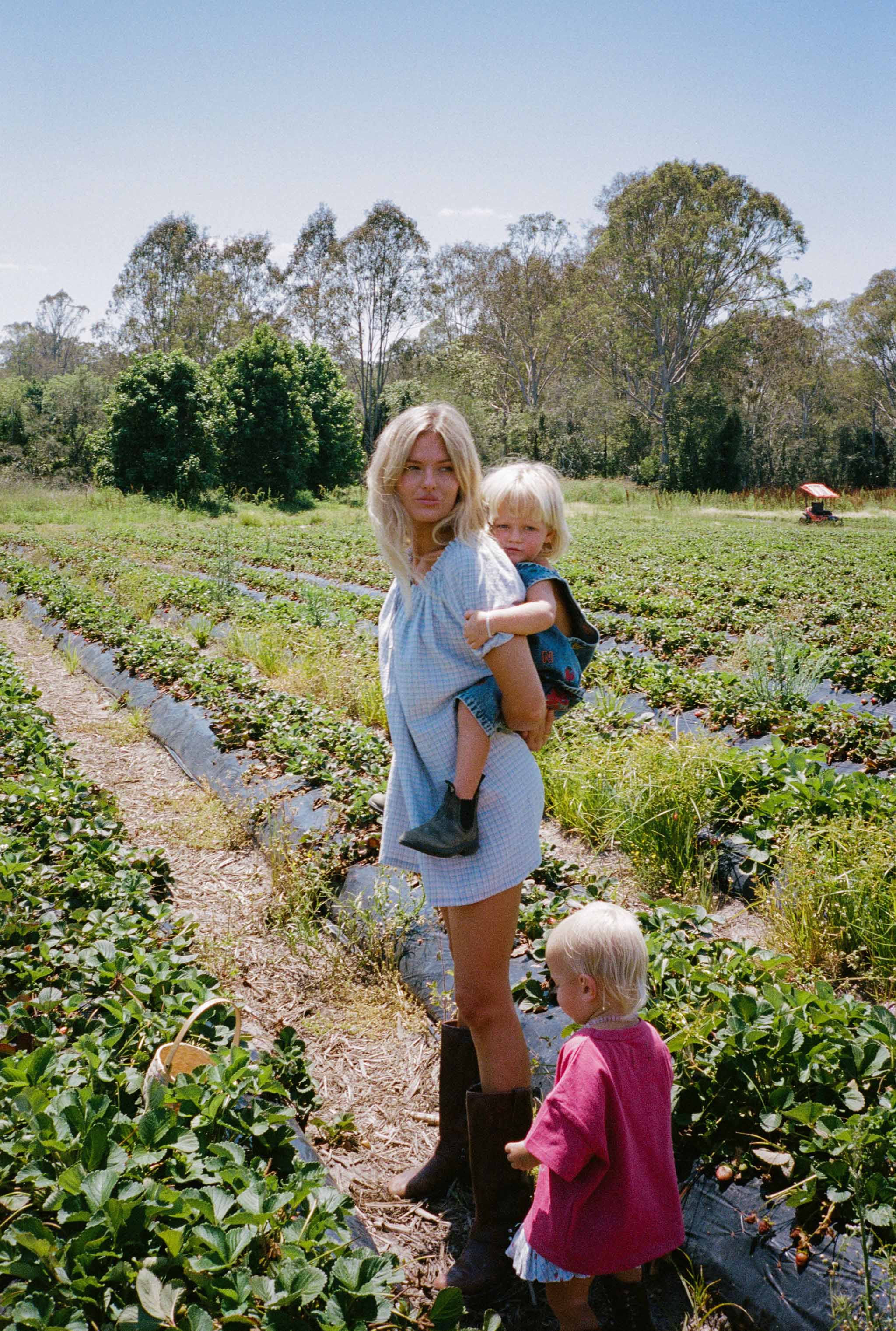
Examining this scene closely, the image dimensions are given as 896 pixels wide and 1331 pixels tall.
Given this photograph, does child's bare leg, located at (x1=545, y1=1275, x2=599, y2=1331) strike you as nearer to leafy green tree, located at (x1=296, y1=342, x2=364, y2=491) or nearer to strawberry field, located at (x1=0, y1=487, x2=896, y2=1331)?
strawberry field, located at (x1=0, y1=487, x2=896, y2=1331)

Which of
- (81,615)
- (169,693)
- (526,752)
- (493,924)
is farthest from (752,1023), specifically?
(81,615)

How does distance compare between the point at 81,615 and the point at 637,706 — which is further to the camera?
the point at 81,615

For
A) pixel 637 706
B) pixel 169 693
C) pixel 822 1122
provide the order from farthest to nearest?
1. pixel 169 693
2. pixel 637 706
3. pixel 822 1122

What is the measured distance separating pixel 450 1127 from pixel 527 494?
178cm

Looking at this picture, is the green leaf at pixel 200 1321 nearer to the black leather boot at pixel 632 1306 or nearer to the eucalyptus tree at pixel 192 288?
the black leather boot at pixel 632 1306

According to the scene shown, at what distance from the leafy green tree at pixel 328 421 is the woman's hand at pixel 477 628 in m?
32.6

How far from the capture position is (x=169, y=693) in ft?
23.0

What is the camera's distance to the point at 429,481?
6.73ft

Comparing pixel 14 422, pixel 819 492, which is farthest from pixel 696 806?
pixel 14 422

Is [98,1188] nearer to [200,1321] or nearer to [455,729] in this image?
[200,1321]

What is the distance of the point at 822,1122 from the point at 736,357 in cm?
3973

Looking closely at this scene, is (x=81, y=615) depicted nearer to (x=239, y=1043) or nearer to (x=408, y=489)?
(x=239, y=1043)

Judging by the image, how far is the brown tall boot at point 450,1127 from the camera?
2449 mm

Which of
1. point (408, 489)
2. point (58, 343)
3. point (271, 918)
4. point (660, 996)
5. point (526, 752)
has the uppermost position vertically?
point (58, 343)
